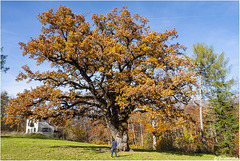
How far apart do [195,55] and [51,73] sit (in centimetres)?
2013

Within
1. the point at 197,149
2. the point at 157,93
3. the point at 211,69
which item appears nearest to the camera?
the point at 157,93

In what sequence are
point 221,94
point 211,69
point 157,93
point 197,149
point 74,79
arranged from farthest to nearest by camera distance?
point 211,69, point 197,149, point 221,94, point 74,79, point 157,93

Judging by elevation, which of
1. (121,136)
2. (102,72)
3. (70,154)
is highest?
(102,72)

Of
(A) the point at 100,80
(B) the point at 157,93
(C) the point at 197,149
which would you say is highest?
(A) the point at 100,80

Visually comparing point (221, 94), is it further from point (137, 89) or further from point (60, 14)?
point (60, 14)

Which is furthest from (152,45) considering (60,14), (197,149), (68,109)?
(197,149)

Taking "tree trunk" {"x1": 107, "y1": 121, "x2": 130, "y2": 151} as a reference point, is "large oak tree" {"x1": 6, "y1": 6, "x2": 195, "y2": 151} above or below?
above

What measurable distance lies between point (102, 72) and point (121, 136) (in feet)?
20.2

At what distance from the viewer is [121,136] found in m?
15.4

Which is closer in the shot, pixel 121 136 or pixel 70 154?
pixel 70 154

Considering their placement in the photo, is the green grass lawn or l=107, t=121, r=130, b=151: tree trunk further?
l=107, t=121, r=130, b=151: tree trunk

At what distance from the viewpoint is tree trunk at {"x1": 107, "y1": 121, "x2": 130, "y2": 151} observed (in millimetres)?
15122

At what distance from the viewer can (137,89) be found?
40.7 ft

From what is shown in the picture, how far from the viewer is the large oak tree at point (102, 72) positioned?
13258 millimetres
